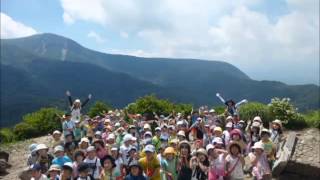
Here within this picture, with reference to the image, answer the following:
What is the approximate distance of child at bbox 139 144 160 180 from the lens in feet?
34.7

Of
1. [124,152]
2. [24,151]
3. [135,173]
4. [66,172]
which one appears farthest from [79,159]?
[24,151]

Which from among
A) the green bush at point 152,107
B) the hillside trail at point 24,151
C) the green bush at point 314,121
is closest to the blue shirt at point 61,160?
the hillside trail at point 24,151

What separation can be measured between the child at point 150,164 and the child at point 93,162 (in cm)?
96

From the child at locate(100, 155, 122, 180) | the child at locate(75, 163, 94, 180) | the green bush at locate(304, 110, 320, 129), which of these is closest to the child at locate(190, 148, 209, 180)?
the child at locate(100, 155, 122, 180)

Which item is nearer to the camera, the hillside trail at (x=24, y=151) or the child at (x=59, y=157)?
the child at (x=59, y=157)

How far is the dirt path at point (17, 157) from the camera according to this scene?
61.9 ft

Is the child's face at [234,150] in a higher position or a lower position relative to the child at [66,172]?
higher

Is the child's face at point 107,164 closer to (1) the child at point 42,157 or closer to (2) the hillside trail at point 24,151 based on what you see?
(1) the child at point 42,157

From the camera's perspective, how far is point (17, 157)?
2286 centimetres

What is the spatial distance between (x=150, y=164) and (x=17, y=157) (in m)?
14.0

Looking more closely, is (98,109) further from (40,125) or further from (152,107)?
(152,107)

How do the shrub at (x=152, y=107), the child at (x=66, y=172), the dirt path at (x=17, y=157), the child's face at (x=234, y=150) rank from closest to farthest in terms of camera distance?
the child at (x=66, y=172), the child's face at (x=234, y=150), the dirt path at (x=17, y=157), the shrub at (x=152, y=107)

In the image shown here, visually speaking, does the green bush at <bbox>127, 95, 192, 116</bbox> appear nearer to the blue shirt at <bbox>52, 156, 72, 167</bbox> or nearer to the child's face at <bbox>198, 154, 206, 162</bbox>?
the blue shirt at <bbox>52, 156, 72, 167</bbox>

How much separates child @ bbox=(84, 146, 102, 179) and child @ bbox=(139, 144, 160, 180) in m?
0.96
